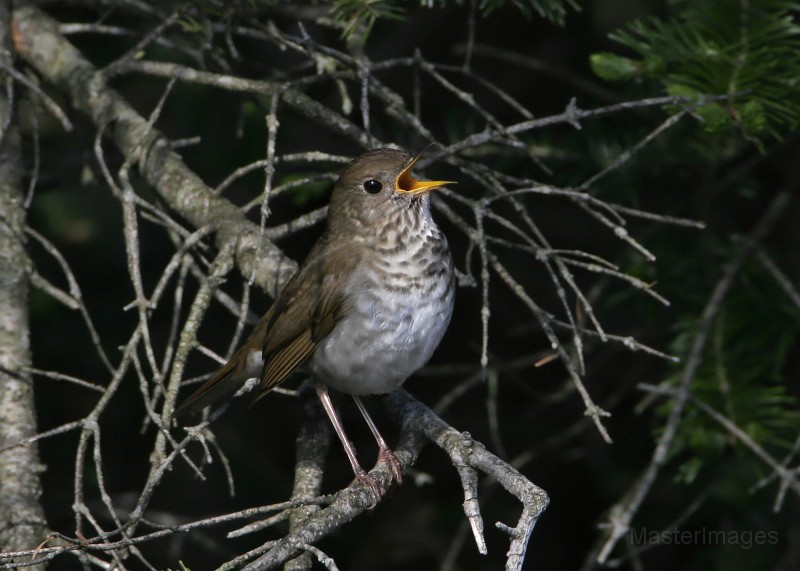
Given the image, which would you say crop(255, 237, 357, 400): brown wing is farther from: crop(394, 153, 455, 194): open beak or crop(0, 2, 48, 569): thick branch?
crop(0, 2, 48, 569): thick branch

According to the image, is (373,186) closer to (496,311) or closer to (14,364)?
(14,364)

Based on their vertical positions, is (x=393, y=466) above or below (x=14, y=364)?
below

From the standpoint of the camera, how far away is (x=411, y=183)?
3.53 meters

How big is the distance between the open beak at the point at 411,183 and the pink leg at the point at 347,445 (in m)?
0.73

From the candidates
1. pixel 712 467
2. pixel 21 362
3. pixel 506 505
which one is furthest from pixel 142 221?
pixel 712 467

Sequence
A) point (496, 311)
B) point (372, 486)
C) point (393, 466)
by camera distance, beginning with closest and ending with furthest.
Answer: point (372, 486), point (393, 466), point (496, 311)

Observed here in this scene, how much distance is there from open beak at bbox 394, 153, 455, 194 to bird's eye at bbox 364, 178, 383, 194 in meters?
0.06

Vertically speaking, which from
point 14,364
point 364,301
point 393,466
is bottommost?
point 393,466

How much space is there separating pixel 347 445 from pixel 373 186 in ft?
2.87

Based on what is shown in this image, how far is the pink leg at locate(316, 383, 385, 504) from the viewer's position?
3.00 meters

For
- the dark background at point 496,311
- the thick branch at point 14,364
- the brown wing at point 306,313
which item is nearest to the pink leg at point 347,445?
the brown wing at point 306,313

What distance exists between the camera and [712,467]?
397cm

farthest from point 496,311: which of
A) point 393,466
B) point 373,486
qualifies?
point 373,486

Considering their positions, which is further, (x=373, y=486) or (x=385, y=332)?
(x=385, y=332)
